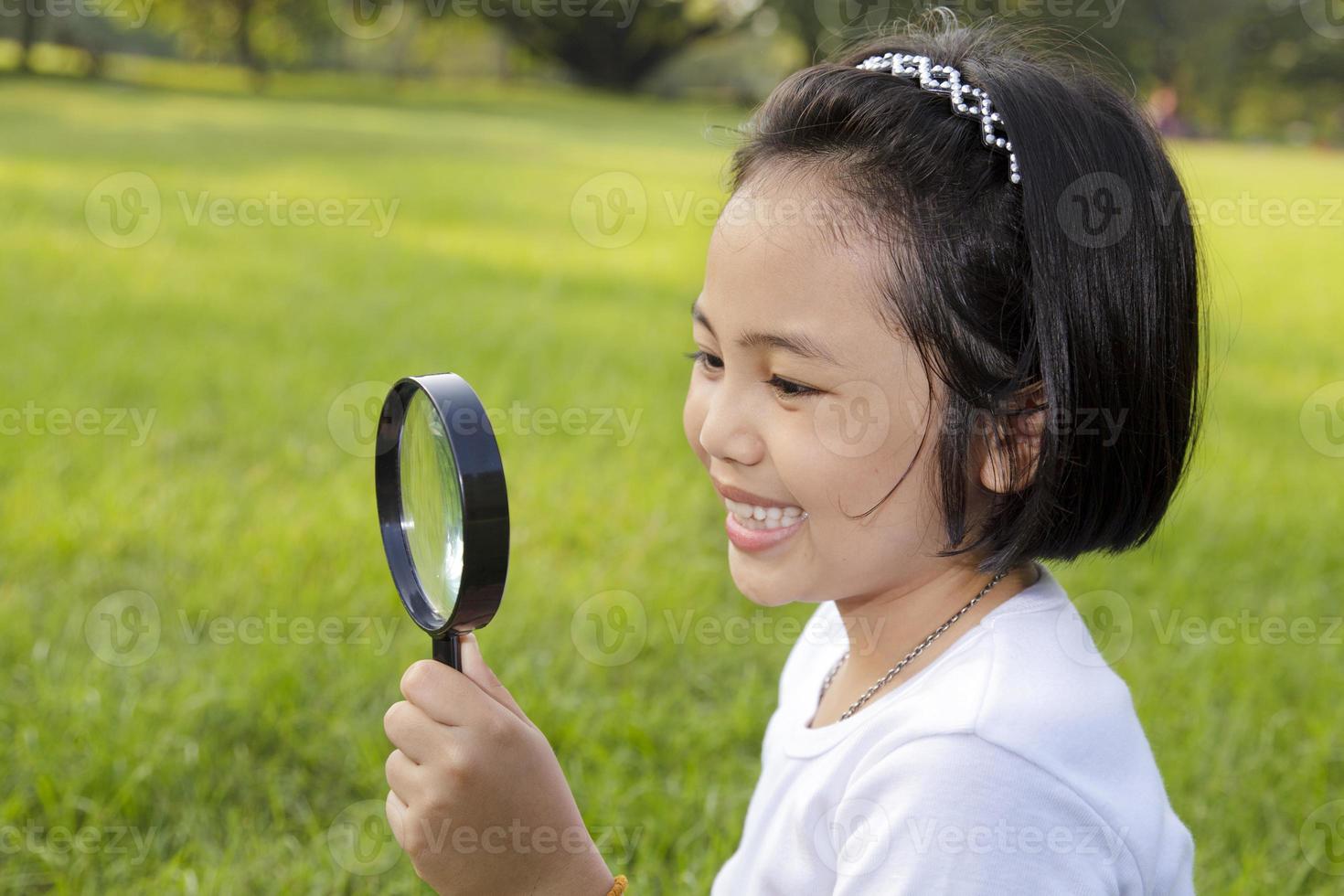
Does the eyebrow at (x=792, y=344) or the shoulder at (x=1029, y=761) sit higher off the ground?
the eyebrow at (x=792, y=344)

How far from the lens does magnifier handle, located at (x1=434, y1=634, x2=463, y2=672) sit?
4.03ft

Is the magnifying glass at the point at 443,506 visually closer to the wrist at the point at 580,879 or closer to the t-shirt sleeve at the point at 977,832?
the wrist at the point at 580,879

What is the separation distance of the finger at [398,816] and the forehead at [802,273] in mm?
617

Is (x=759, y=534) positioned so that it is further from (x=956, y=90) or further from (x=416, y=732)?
(x=956, y=90)

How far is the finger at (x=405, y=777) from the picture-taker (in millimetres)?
1264

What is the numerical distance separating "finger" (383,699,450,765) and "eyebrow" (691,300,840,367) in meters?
0.52

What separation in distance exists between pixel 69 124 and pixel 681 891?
14.8 meters

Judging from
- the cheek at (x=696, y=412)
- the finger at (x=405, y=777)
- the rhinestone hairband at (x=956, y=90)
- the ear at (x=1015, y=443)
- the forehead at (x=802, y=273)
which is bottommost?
the finger at (x=405, y=777)

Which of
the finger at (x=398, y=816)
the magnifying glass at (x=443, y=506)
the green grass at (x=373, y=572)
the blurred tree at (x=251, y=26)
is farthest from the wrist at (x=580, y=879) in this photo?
the blurred tree at (x=251, y=26)

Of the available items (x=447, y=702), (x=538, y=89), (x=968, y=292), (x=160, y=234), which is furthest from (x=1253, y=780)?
(x=538, y=89)

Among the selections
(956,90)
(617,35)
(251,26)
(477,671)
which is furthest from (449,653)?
(617,35)

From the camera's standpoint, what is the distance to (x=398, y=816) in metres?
1.31

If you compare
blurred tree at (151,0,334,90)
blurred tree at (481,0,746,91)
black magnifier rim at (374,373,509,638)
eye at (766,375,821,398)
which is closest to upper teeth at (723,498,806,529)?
eye at (766,375,821,398)

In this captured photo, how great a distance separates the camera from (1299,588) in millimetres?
3395
